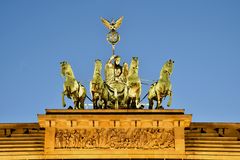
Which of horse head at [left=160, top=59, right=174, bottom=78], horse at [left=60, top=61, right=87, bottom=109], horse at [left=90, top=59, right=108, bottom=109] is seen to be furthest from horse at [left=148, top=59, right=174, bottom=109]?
horse at [left=60, top=61, right=87, bottom=109]

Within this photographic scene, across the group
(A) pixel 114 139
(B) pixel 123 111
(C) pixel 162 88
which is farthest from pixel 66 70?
(C) pixel 162 88

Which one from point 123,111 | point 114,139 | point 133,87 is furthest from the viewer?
point 133,87

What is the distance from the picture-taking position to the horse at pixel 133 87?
114 feet

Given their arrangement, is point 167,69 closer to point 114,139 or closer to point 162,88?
point 162,88

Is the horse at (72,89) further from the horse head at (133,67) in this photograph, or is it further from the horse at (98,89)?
the horse head at (133,67)

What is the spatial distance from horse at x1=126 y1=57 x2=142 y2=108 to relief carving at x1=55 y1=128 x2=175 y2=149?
1578 millimetres

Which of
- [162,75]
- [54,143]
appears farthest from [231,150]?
[54,143]

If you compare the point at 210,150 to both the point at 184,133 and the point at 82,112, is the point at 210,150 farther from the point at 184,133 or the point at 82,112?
the point at 82,112

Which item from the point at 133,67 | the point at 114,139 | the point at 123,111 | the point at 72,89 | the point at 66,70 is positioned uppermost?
the point at 133,67

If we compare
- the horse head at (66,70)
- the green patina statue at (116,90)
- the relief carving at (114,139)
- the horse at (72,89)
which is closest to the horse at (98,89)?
the green patina statue at (116,90)

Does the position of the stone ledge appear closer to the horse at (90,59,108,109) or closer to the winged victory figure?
the horse at (90,59,108,109)

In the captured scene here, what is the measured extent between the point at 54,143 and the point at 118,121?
2.60 metres

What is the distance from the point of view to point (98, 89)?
34.9 m

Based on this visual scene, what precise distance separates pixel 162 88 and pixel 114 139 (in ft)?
10.0
